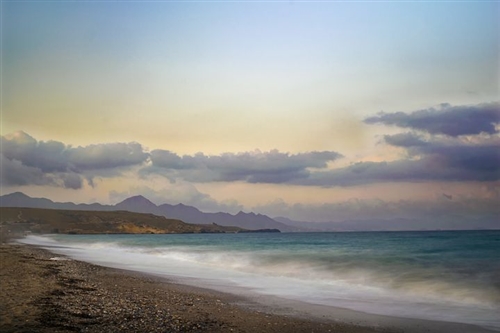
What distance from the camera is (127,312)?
38.3ft

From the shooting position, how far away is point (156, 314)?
11609mm

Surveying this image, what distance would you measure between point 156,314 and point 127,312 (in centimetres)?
78

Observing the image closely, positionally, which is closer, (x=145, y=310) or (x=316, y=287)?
(x=145, y=310)

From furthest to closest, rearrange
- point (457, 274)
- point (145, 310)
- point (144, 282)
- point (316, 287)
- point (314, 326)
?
point (457, 274) → point (316, 287) → point (144, 282) → point (145, 310) → point (314, 326)

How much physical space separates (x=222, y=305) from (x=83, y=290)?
524 cm

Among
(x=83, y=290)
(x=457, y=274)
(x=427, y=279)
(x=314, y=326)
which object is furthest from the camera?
(x=457, y=274)

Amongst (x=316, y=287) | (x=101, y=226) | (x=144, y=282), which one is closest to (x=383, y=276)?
(x=316, y=287)

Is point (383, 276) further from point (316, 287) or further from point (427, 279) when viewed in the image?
point (316, 287)

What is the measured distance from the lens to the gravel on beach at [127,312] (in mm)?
10148

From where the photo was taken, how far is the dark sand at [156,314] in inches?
403

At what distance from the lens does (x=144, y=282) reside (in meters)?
19.2

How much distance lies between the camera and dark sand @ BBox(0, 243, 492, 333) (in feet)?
33.6

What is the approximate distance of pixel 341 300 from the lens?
1633cm

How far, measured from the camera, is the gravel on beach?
10.1 metres
